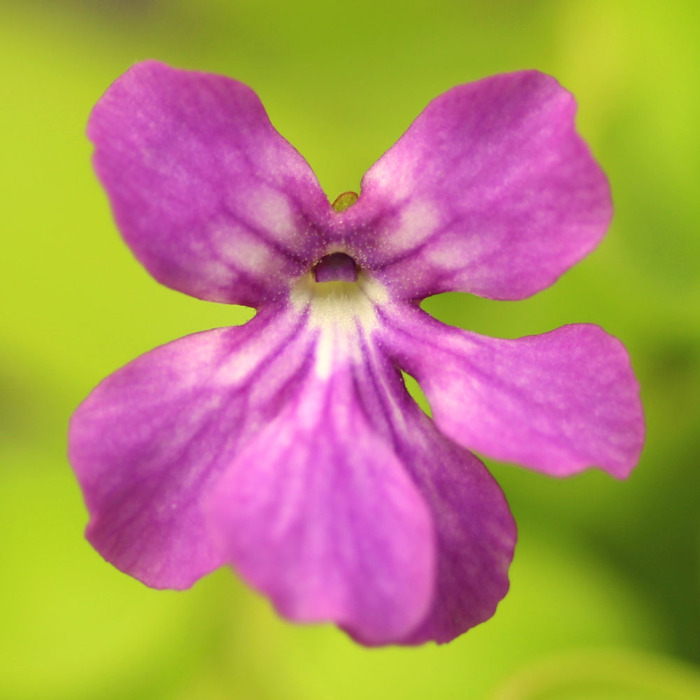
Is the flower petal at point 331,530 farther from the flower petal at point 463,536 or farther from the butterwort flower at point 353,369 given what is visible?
the flower petal at point 463,536

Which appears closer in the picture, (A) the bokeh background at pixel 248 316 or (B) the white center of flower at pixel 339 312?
(B) the white center of flower at pixel 339 312

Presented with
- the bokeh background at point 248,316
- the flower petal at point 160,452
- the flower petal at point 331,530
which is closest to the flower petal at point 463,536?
the flower petal at point 331,530

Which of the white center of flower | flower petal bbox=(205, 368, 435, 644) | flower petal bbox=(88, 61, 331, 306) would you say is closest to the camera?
flower petal bbox=(205, 368, 435, 644)

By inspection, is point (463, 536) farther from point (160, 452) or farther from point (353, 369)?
point (160, 452)

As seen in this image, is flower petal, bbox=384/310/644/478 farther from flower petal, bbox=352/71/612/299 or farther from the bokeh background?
the bokeh background

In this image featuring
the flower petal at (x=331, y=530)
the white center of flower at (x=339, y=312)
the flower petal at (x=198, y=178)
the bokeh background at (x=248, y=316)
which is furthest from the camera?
the bokeh background at (x=248, y=316)

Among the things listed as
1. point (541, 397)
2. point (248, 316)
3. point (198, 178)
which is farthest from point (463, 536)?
point (248, 316)

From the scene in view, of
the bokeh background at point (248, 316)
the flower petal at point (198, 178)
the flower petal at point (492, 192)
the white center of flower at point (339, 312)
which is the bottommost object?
the bokeh background at point (248, 316)

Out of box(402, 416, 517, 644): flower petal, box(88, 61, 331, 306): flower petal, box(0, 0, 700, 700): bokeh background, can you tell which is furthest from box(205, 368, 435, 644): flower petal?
box(0, 0, 700, 700): bokeh background
